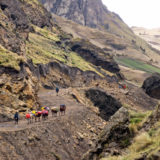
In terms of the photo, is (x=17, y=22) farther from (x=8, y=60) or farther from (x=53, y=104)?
(x=8, y=60)

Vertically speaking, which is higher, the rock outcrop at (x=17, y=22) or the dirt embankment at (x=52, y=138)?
the rock outcrop at (x=17, y=22)

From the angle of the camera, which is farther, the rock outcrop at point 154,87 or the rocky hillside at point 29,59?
the rock outcrop at point 154,87

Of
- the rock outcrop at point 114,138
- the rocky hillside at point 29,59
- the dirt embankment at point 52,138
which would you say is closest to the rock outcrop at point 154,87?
the rocky hillside at point 29,59

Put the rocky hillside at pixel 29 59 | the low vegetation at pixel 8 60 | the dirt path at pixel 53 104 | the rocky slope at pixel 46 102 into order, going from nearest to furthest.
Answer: the rocky slope at pixel 46 102 < the dirt path at pixel 53 104 < the rocky hillside at pixel 29 59 < the low vegetation at pixel 8 60

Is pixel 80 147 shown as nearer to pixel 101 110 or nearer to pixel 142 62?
pixel 101 110

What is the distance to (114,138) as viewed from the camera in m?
15.3

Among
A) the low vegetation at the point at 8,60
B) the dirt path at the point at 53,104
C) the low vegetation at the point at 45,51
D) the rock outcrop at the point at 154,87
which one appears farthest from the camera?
the rock outcrop at the point at 154,87

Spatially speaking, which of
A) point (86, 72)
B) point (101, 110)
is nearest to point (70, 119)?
point (101, 110)

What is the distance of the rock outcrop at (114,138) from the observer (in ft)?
48.1

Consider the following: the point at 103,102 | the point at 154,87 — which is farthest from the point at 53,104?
the point at 154,87

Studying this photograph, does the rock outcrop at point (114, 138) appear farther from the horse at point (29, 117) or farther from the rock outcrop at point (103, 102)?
the rock outcrop at point (103, 102)

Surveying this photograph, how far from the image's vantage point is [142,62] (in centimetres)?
18050

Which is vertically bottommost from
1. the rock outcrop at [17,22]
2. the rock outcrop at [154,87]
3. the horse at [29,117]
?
the rock outcrop at [154,87]

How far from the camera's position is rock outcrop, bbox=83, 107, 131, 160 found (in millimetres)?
14648
